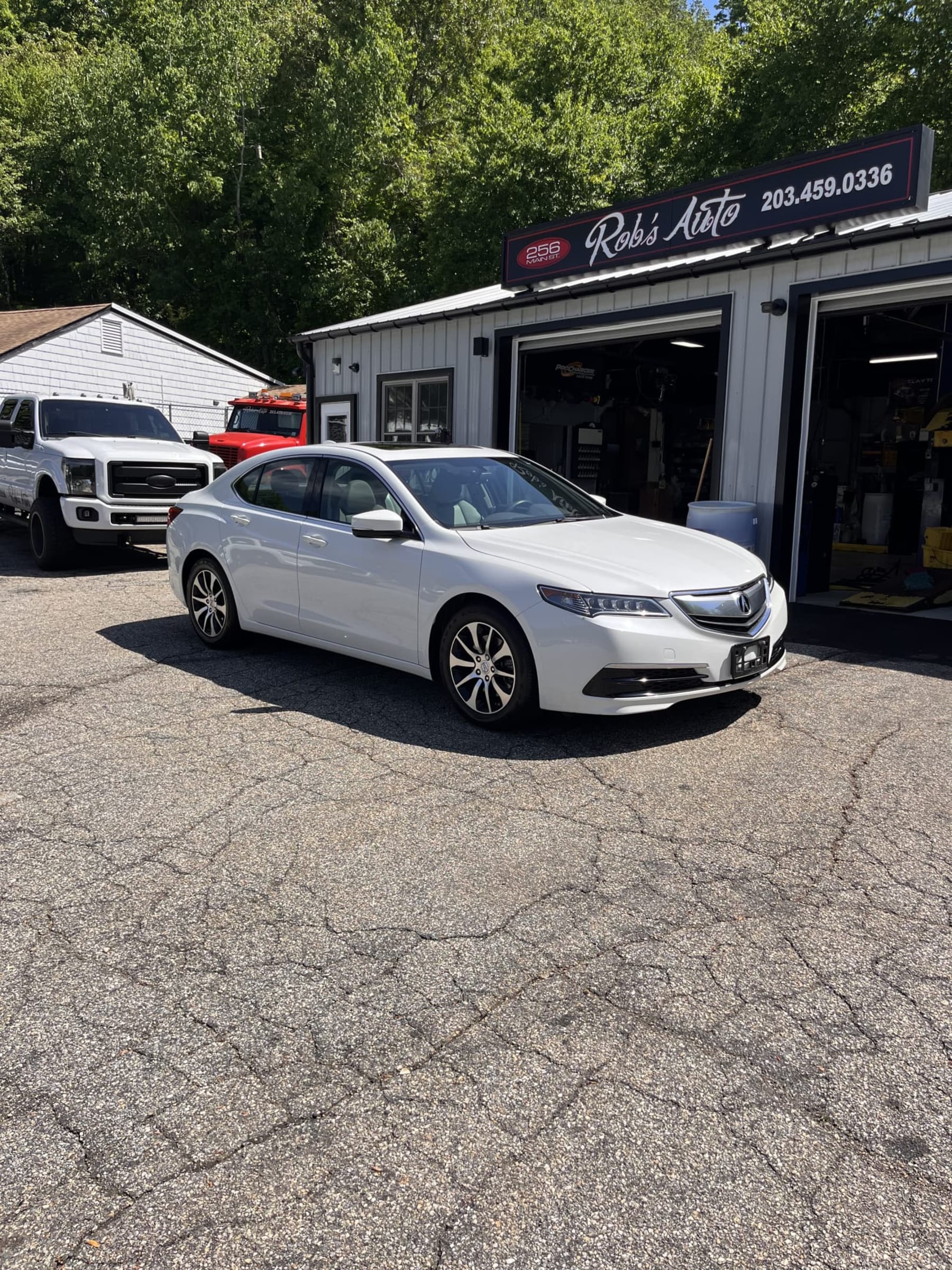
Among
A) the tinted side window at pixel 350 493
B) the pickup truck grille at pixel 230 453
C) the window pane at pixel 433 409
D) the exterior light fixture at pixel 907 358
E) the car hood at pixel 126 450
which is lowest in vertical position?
the tinted side window at pixel 350 493

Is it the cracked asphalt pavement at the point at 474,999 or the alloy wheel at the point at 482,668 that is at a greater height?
the alloy wheel at the point at 482,668

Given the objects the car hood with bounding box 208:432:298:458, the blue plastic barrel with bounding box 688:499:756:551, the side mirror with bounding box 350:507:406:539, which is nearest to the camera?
the side mirror with bounding box 350:507:406:539

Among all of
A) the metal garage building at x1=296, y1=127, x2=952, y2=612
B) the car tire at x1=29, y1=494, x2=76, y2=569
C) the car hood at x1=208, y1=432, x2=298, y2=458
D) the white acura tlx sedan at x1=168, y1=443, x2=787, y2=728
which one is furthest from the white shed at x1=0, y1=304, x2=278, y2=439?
the white acura tlx sedan at x1=168, y1=443, x2=787, y2=728

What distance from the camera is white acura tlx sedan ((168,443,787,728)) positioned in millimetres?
4926

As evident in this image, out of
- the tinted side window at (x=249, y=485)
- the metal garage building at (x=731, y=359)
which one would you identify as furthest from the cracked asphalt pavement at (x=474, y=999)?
the metal garage building at (x=731, y=359)

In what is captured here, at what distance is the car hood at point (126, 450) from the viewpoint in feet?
36.4

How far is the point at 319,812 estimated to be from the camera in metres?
4.20

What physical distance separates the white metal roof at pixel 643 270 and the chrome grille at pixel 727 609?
16.9 feet

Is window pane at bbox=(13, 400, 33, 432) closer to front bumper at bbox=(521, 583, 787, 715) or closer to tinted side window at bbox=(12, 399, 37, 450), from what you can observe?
tinted side window at bbox=(12, 399, 37, 450)

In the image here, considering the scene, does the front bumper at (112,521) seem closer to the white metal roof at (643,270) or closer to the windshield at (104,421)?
the windshield at (104,421)

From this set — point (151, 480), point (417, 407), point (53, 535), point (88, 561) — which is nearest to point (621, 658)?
point (151, 480)

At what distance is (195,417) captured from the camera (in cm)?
2748

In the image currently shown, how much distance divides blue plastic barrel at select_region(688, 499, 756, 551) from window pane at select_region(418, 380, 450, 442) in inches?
203

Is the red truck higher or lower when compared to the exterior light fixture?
lower
